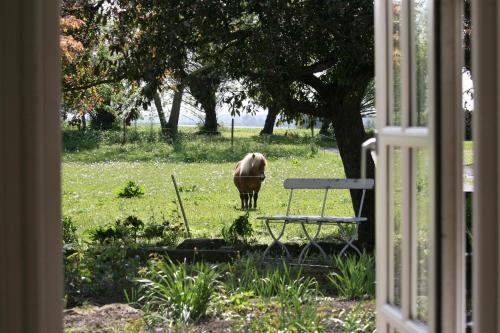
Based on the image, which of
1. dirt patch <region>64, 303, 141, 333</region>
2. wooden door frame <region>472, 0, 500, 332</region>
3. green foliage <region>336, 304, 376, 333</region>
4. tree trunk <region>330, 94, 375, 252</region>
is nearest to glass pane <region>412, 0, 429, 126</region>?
wooden door frame <region>472, 0, 500, 332</region>

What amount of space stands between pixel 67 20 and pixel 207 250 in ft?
8.02

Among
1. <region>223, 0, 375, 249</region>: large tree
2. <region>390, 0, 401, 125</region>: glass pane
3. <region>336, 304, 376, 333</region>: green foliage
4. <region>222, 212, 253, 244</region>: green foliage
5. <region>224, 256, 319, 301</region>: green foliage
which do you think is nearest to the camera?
<region>390, 0, 401, 125</region>: glass pane

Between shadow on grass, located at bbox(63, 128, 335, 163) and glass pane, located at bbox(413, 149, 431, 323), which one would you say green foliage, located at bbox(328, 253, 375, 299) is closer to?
glass pane, located at bbox(413, 149, 431, 323)

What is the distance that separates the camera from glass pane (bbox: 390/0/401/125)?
7.45 ft

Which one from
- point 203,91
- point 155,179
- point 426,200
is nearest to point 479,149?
point 426,200

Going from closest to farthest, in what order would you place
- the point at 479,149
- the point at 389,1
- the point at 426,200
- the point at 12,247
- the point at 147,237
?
the point at 12,247, the point at 479,149, the point at 426,200, the point at 389,1, the point at 147,237

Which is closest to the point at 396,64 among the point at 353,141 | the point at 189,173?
the point at 353,141

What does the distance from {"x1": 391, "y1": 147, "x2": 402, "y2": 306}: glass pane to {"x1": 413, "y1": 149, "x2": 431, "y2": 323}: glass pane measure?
4.1 inches

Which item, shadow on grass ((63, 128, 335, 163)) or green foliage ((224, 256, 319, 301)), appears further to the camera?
shadow on grass ((63, 128, 335, 163))

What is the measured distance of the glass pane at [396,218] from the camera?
7.47ft

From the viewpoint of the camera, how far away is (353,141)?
802 centimetres

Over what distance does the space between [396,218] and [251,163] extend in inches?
323

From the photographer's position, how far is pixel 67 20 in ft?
24.1

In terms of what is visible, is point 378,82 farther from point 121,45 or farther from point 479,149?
point 121,45
